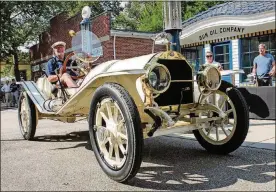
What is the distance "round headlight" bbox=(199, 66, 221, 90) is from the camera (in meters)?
2.09

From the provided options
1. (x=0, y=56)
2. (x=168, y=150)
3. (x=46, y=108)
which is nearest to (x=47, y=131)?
(x=46, y=108)

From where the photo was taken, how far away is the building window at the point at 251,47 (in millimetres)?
6266

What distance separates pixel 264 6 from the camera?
5730 mm

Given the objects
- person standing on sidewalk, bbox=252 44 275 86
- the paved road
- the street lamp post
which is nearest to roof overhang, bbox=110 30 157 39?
the street lamp post

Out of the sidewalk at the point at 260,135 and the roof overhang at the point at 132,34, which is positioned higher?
the roof overhang at the point at 132,34

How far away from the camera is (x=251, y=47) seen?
6.82m

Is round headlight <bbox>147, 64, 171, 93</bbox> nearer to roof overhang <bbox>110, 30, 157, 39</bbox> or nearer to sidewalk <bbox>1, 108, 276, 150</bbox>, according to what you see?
roof overhang <bbox>110, 30, 157, 39</bbox>

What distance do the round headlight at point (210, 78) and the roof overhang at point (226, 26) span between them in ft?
10.9

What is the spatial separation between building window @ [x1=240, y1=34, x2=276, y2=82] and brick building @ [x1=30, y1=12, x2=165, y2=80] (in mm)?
5245

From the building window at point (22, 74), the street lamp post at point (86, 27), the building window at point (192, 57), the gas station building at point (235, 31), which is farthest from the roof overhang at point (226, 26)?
the building window at point (22, 74)

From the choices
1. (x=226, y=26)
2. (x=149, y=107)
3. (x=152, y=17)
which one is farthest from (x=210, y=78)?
(x=226, y=26)

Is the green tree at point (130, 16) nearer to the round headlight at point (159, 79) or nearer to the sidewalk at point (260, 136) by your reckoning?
the round headlight at point (159, 79)

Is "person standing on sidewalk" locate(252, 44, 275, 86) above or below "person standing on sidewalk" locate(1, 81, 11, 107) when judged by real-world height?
above

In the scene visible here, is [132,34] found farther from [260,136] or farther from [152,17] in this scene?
[260,136]
